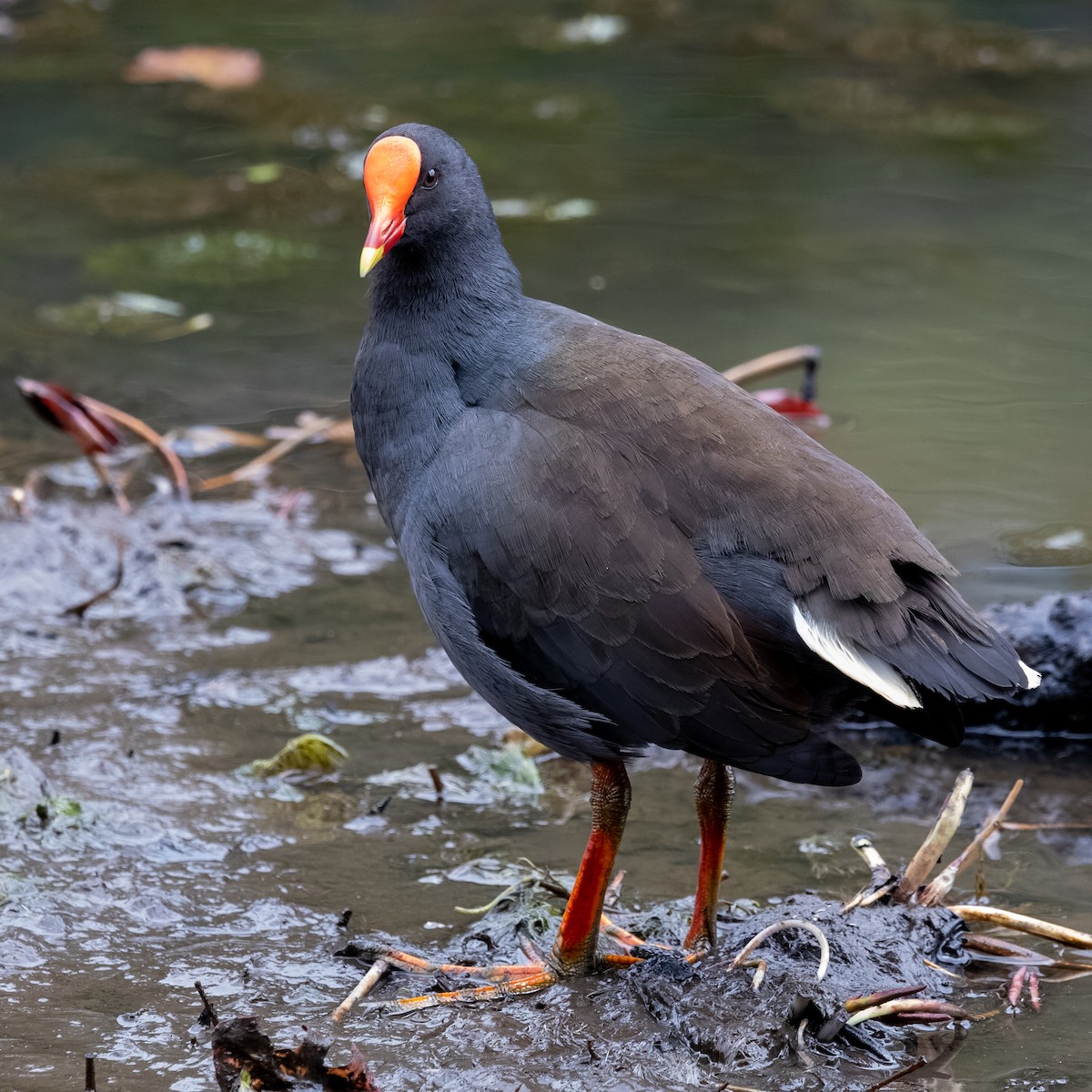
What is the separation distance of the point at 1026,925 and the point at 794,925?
0.50 meters

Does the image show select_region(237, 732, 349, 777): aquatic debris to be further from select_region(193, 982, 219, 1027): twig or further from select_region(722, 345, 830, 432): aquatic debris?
select_region(722, 345, 830, 432): aquatic debris

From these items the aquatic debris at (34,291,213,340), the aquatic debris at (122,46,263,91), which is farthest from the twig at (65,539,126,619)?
the aquatic debris at (122,46,263,91)

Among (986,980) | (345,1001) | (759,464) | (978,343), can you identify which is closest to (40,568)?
(345,1001)

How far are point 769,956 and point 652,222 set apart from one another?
232 inches

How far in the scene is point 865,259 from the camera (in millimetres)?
7762

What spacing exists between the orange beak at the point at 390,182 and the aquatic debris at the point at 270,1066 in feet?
5.25

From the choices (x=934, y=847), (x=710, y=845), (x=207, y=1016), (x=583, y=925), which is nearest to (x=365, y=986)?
(x=207, y=1016)

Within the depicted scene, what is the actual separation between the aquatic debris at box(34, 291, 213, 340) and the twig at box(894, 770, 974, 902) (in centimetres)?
467

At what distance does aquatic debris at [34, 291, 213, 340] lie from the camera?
22.6 ft

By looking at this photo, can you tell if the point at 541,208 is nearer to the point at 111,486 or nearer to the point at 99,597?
the point at 111,486

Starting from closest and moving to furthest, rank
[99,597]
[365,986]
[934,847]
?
[365,986], [934,847], [99,597]

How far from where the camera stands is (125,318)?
6.98 m

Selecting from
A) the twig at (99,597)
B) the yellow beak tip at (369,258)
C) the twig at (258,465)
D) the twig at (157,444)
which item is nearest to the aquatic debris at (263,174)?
the twig at (258,465)

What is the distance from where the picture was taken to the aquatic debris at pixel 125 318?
6.89 metres
